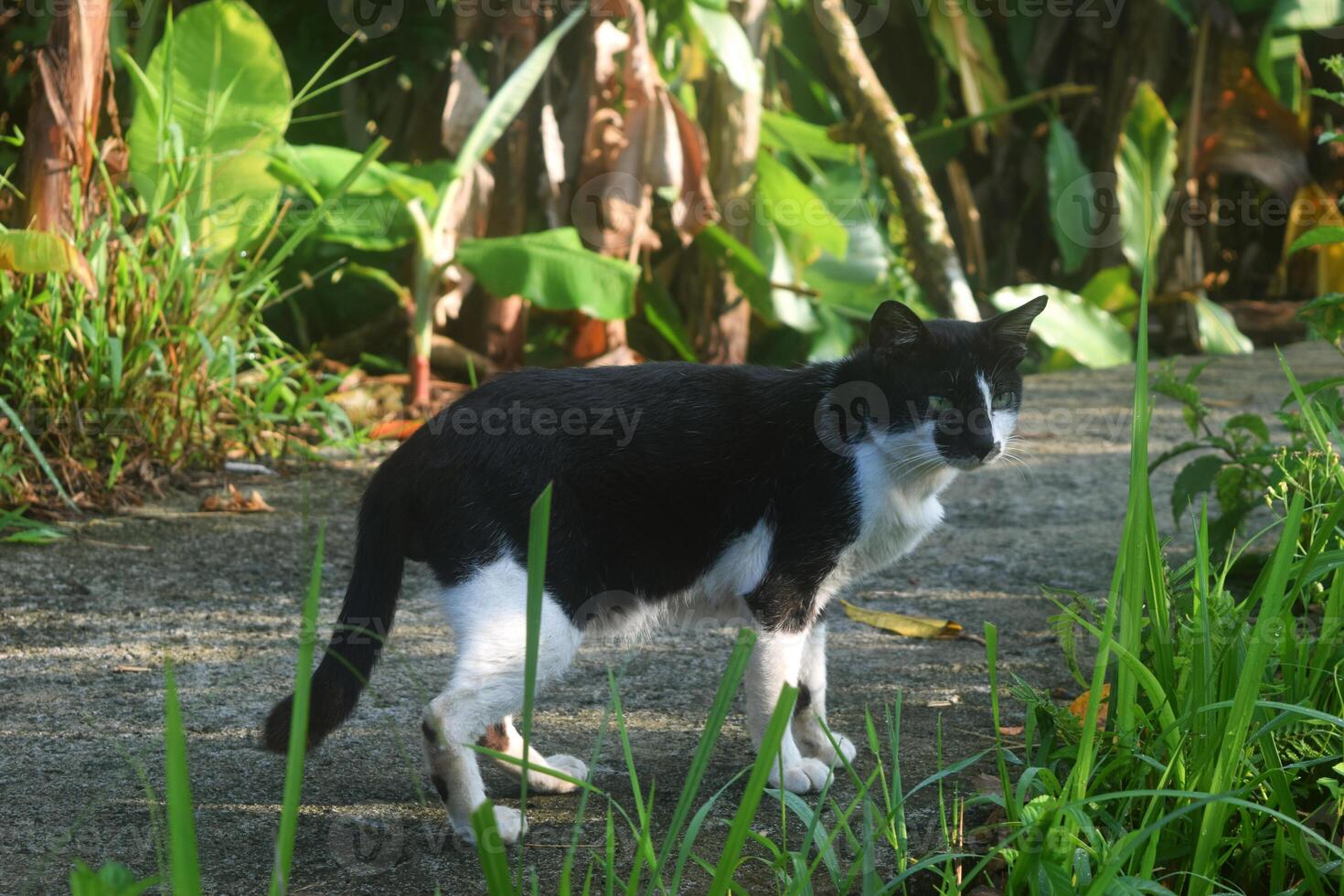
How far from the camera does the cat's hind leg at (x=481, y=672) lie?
2061 millimetres

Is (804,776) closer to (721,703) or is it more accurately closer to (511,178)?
(721,703)

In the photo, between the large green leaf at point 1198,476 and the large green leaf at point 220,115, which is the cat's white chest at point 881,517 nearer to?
the large green leaf at point 1198,476

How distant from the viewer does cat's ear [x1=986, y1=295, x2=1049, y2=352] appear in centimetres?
246

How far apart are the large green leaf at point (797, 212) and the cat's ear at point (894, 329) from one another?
330 centimetres

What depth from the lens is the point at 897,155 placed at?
5.98 metres

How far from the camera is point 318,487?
414cm

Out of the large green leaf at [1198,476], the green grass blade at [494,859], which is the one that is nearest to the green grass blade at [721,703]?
the green grass blade at [494,859]

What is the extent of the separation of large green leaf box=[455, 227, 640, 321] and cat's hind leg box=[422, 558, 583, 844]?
2.51 metres

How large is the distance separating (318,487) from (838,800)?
7.83ft

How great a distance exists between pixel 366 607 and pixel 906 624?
4.61 feet

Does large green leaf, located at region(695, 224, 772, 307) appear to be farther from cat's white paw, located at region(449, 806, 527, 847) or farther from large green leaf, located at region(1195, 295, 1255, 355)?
cat's white paw, located at region(449, 806, 527, 847)

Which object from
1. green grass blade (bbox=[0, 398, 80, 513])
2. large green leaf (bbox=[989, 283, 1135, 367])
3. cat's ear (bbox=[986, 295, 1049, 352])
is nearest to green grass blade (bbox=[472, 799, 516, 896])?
cat's ear (bbox=[986, 295, 1049, 352])

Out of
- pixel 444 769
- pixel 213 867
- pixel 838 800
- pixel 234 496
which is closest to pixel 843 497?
pixel 838 800

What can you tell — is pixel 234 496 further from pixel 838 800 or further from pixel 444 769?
pixel 838 800
